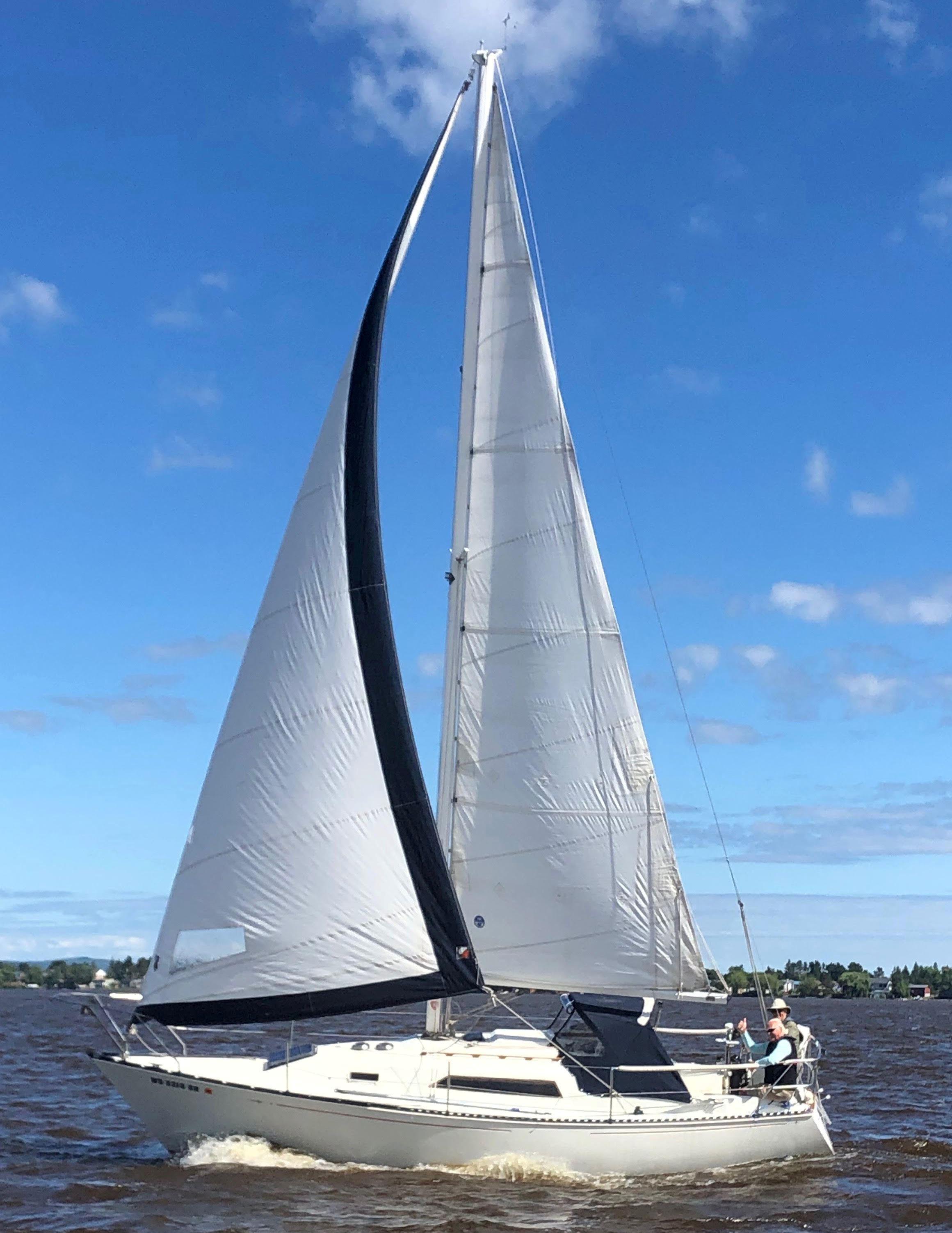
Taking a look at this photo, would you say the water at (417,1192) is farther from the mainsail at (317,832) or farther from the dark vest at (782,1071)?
the mainsail at (317,832)

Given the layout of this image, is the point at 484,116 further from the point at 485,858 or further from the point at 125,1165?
the point at 125,1165

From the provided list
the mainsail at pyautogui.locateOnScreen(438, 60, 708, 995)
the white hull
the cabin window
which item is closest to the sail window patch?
the white hull

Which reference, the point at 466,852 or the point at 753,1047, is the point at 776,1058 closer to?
the point at 753,1047

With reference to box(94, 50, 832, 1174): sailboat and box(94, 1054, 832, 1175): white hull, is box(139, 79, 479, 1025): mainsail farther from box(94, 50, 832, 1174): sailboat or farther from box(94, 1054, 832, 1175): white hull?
box(94, 1054, 832, 1175): white hull

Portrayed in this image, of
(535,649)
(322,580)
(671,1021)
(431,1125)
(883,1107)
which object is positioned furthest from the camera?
(671,1021)

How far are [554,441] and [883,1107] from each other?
15376 mm

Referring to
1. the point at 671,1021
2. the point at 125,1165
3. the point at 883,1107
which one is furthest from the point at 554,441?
the point at 671,1021

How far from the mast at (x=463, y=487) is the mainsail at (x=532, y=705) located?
0.08 feet

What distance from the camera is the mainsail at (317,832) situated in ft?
49.1

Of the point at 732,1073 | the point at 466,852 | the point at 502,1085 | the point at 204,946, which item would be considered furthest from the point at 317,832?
the point at 732,1073

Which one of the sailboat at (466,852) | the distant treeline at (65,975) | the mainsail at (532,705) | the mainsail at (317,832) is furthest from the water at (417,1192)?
the distant treeline at (65,975)

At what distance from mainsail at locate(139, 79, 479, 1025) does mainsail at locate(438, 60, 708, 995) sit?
1.59 m

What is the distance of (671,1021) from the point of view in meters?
67.6

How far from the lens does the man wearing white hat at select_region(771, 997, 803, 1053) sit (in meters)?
17.0
